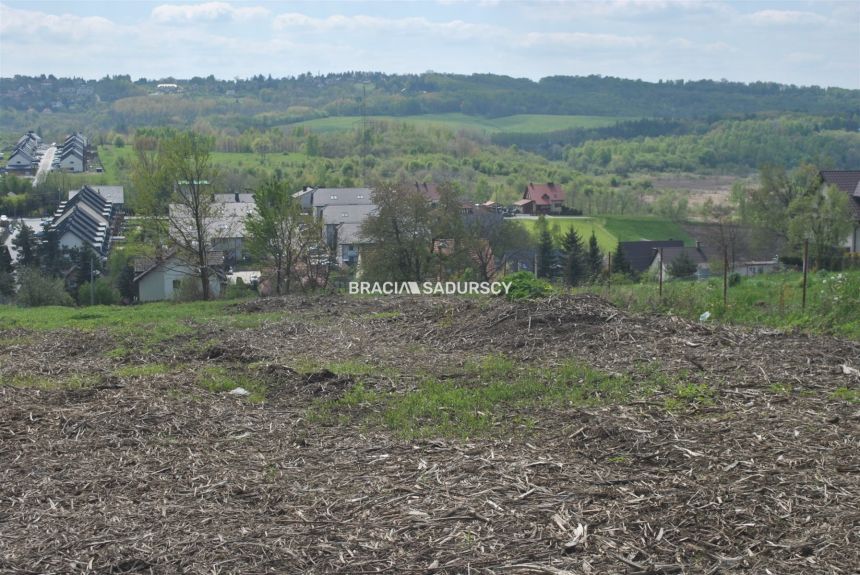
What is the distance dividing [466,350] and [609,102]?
505ft

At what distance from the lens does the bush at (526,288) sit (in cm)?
1334

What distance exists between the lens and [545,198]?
64.8 metres

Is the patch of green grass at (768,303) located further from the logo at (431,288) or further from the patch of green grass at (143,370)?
the patch of green grass at (143,370)

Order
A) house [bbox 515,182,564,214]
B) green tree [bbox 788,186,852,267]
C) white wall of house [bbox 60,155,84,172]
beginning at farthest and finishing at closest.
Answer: white wall of house [bbox 60,155,84,172], house [bbox 515,182,564,214], green tree [bbox 788,186,852,267]

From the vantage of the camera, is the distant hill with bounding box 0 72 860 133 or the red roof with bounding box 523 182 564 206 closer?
the red roof with bounding box 523 182 564 206

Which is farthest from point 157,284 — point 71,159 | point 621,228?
point 71,159

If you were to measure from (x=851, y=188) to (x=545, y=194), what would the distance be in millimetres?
35693

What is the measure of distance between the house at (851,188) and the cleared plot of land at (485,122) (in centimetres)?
8518

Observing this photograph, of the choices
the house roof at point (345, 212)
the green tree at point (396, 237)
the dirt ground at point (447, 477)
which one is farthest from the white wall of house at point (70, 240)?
the dirt ground at point (447, 477)

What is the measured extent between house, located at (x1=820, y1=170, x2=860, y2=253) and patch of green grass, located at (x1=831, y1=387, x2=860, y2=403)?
873 inches

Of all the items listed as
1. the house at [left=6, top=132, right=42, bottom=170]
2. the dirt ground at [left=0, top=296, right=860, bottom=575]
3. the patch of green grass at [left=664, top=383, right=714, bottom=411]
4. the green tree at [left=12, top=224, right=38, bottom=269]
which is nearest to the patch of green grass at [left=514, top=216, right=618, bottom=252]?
the green tree at [left=12, top=224, right=38, bottom=269]

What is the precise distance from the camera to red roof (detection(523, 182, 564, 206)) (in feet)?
211

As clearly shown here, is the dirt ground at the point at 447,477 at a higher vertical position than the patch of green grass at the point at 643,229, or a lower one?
higher

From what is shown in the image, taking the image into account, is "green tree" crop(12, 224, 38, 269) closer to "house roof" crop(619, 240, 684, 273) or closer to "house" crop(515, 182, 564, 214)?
"house roof" crop(619, 240, 684, 273)
